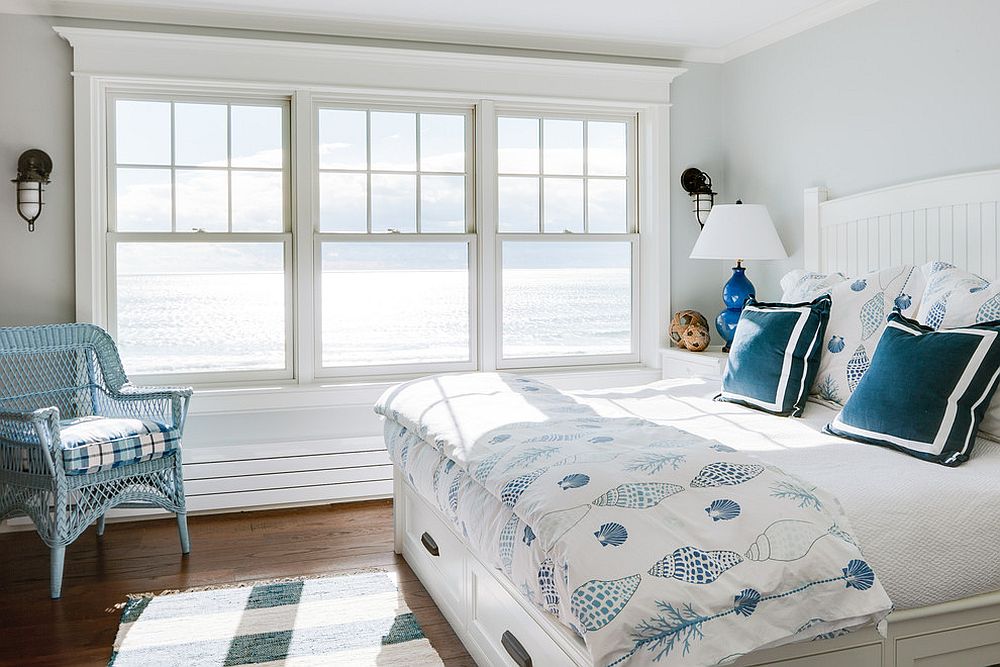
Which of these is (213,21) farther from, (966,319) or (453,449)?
(966,319)

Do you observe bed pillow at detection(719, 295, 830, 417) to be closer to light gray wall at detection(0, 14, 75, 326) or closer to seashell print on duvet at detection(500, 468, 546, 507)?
seashell print on duvet at detection(500, 468, 546, 507)

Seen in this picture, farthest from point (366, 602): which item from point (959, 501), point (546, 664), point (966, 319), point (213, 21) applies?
point (213, 21)

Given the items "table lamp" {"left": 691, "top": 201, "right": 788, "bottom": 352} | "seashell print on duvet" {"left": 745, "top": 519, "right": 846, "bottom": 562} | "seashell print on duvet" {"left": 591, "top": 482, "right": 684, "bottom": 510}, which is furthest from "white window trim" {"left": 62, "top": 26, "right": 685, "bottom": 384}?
"seashell print on duvet" {"left": 745, "top": 519, "right": 846, "bottom": 562}

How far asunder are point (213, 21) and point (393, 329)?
5.57ft

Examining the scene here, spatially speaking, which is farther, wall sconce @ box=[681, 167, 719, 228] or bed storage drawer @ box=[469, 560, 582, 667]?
wall sconce @ box=[681, 167, 719, 228]

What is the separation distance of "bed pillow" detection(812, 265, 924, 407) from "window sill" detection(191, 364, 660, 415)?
5.74ft

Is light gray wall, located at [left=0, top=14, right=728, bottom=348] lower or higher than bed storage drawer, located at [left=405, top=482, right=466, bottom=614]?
higher

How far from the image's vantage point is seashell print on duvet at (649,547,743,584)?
1.53 metres

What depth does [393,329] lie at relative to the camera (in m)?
4.45

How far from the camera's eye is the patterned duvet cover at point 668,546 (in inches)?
58.9

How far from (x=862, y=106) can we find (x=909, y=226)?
68cm

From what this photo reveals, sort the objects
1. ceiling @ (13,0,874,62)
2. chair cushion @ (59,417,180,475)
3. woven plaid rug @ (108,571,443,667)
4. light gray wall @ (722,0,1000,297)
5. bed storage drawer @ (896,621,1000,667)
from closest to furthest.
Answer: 1. bed storage drawer @ (896,621,1000,667)
2. woven plaid rug @ (108,571,443,667)
3. chair cushion @ (59,417,180,475)
4. light gray wall @ (722,0,1000,297)
5. ceiling @ (13,0,874,62)

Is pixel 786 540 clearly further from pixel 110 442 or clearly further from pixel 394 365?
pixel 394 365

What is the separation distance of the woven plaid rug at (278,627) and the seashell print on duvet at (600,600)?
1139 millimetres
